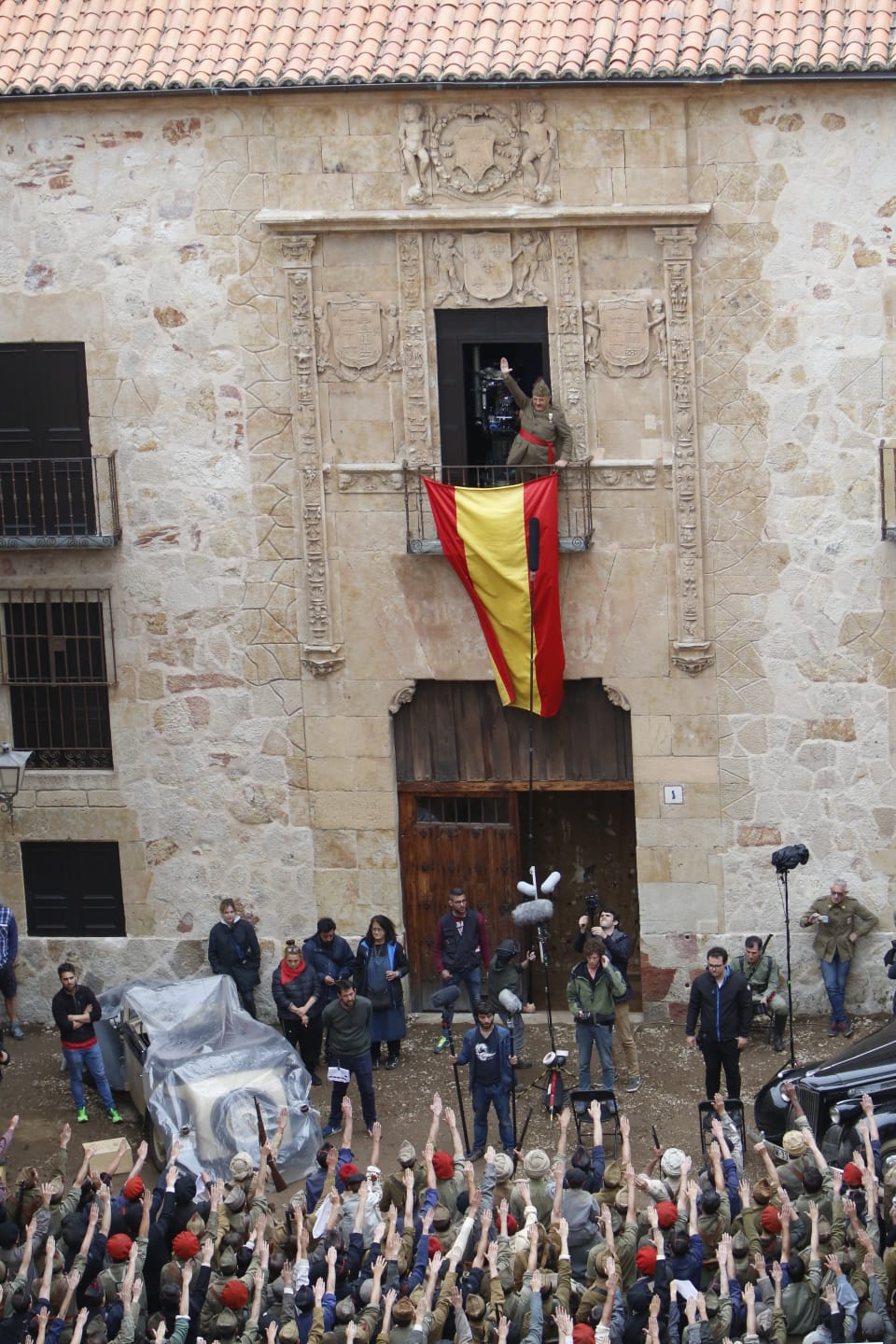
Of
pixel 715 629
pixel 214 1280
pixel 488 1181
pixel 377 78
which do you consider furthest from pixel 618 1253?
pixel 377 78

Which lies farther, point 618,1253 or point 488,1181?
point 488,1181

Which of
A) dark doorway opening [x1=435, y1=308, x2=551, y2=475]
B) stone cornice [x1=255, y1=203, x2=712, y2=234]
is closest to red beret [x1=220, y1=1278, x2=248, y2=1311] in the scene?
dark doorway opening [x1=435, y1=308, x2=551, y2=475]

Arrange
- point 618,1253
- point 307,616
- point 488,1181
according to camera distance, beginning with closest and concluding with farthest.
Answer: point 618,1253
point 488,1181
point 307,616

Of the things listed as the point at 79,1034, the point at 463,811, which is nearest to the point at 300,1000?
the point at 79,1034

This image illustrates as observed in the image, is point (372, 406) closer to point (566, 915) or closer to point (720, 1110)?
point (566, 915)

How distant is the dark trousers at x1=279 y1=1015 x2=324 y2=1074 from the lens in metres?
23.5

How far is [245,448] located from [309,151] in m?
3.09

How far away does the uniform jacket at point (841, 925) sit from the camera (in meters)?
23.5

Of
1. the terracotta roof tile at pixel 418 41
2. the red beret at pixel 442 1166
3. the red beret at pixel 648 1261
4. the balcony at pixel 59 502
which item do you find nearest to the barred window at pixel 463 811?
the balcony at pixel 59 502

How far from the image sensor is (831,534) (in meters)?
23.2

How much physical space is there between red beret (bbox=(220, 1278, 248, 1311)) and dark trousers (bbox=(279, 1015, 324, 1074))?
24.9ft

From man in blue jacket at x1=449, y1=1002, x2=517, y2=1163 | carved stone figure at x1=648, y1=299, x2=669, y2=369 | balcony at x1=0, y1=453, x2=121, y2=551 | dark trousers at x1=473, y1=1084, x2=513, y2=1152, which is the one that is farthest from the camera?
balcony at x1=0, y1=453, x2=121, y2=551

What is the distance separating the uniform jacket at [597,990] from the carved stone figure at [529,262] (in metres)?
6.70

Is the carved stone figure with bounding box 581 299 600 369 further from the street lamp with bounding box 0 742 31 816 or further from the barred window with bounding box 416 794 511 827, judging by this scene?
the street lamp with bounding box 0 742 31 816
